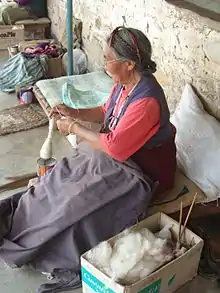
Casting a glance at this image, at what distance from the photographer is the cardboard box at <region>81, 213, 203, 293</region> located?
1.85m

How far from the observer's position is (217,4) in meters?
2.61

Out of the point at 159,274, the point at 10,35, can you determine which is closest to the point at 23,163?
the point at 159,274

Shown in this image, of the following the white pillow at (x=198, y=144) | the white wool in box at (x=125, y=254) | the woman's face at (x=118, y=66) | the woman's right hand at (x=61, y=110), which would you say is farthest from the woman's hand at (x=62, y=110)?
the white wool in box at (x=125, y=254)

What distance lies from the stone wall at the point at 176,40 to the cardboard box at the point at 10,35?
112 cm

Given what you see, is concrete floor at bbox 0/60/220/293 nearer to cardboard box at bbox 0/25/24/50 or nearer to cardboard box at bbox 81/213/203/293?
cardboard box at bbox 81/213/203/293

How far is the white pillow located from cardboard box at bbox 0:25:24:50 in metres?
2.45

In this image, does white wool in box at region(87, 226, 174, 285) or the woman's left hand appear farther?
the woman's left hand

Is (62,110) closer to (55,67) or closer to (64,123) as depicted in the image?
(64,123)

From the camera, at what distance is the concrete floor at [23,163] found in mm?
2145

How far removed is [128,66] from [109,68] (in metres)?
0.08

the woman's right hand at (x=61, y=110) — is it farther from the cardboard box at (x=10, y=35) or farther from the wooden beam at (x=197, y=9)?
the cardboard box at (x=10, y=35)

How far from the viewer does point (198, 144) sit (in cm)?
240

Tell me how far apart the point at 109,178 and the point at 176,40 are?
997 millimetres

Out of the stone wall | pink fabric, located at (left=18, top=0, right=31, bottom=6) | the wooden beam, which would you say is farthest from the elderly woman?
pink fabric, located at (left=18, top=0, right=31, bottom=6)
